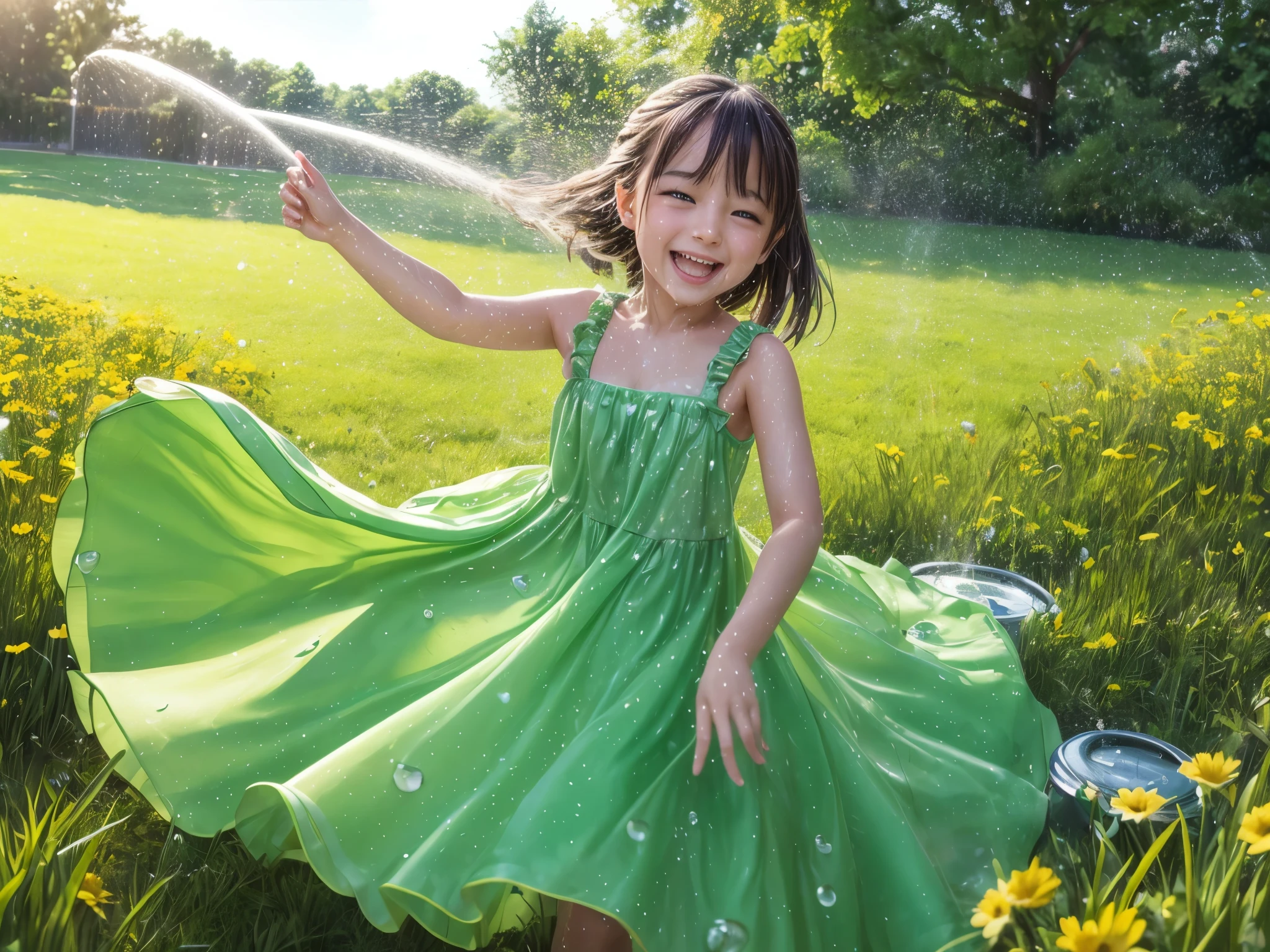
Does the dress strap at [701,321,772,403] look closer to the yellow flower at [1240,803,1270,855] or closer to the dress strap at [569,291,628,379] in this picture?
the dress strap at [569,291,628,379]

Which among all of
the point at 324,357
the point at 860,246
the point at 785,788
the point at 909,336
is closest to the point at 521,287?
the point at 324,357

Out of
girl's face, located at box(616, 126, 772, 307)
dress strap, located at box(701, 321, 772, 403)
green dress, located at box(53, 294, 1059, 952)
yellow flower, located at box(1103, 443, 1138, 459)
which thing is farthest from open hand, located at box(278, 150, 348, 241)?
yellow flower, located at box(1103, 443, 1138, 459)

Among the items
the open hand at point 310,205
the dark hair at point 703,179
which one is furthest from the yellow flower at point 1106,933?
the open hand at point 310,205

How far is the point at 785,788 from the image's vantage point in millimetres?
1644

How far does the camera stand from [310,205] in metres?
1.92

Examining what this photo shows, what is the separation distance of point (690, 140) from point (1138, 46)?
10.9m

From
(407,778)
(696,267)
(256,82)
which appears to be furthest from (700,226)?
(256,82)

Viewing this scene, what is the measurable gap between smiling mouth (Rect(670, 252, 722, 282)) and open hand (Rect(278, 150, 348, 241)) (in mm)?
633

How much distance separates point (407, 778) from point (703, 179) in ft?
3.40

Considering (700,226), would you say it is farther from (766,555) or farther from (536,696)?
(536,696)

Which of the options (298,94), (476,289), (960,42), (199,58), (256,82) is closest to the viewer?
(476,289)

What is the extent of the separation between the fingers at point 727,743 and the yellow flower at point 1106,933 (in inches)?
16.6

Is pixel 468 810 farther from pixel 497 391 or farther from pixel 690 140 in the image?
pixel 497 391

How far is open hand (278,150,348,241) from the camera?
6.28 ft
